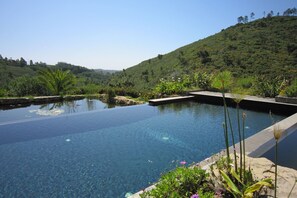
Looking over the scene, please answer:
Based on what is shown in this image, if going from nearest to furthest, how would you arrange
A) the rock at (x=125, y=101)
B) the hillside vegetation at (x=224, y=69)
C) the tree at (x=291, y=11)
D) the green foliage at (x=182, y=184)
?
the green foliage at (x=182, y=184)
the rock at (x=125, y=101)
the hillside vegetation at (x=224, y=69)
the tree at (x=291, y=11)

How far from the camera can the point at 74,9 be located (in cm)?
1152

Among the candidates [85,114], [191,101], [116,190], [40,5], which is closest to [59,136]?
[85,114]

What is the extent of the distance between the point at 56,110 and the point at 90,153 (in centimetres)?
482

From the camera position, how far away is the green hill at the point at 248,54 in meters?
24.6

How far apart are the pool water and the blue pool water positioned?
1.04 metres

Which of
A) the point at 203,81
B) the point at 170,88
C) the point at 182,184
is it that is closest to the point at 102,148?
the point at 182,184

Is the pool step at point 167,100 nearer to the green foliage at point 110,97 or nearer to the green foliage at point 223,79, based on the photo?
the green foliage at point 110,97

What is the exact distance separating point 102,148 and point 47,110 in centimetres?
490

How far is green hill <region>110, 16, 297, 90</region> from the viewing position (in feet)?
80.7

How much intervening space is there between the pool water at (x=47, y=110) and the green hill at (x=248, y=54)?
35.9 ft

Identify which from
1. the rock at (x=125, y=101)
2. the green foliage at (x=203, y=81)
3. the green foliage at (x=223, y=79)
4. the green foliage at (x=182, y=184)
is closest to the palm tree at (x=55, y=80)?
the rock at (x=125, y=101)

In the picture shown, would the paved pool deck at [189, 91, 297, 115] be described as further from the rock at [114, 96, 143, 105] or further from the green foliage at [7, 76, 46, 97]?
the green foliage at [7, 76, 46, 97]

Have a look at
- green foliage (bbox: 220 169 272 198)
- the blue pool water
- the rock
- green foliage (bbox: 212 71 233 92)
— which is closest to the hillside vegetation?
the rock

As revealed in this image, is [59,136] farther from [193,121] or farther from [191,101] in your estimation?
[191,101]
